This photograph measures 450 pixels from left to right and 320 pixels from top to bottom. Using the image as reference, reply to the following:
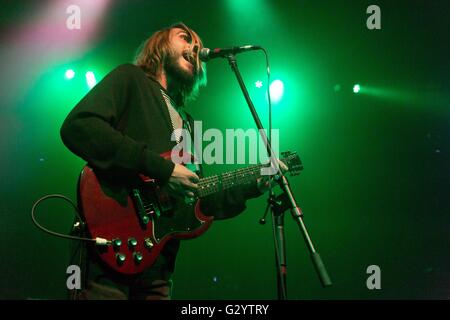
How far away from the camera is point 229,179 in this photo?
2193 millimetres

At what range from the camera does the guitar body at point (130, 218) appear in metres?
1.62

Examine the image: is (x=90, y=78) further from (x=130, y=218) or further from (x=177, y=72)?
(x=130, y=218)

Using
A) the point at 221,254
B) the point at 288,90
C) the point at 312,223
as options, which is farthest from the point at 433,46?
the point at 221,254

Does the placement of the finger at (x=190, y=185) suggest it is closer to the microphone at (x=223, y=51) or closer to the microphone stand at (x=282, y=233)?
the microphone stand at (x=282, y=233)

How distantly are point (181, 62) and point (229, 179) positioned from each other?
0.81 m

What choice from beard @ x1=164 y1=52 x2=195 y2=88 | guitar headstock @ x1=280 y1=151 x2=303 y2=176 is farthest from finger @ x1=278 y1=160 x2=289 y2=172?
beard @ x1=164 y1=52 x2=195 y2=88

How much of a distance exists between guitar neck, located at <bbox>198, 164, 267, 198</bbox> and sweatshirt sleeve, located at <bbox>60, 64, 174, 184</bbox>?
1.19 feet

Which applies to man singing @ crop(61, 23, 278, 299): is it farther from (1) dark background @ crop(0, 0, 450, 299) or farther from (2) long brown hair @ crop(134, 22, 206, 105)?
(1) dark background @ crop(0, 0, 450, 299)

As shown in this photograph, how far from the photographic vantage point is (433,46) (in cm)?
411

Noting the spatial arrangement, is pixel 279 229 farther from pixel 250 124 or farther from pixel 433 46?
pixel 433 46

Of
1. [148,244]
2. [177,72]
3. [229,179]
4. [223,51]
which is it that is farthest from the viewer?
[177,72]

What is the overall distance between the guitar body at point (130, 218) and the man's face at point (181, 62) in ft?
2.78

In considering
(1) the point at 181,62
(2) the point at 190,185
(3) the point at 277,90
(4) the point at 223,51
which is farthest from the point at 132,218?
(3) the point at 277,90
